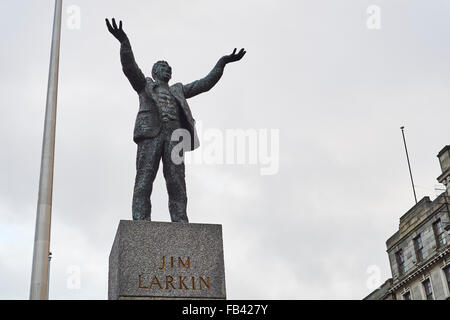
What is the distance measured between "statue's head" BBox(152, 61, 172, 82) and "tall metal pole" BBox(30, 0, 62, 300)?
2564 mm

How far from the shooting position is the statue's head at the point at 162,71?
41.8 feet

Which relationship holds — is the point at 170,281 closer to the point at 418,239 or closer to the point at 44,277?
the point at 44,277

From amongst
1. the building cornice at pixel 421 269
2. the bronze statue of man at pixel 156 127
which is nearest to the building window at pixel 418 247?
the building cornice at pixel 421 269

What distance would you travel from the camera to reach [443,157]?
1964 inches

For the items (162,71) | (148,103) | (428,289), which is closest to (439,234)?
(428,289)

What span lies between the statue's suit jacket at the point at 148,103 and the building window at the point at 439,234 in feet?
132

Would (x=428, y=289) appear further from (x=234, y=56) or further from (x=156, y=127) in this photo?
(x=156, y=127)

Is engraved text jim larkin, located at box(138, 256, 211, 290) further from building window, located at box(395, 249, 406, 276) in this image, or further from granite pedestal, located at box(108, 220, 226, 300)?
building window, located at box(395, 249, 406, 276)

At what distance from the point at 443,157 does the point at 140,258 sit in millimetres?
43473

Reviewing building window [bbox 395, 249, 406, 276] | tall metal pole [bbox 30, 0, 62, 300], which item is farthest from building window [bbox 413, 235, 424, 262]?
tall metal pole [bbox 30, 0, 62, 300]

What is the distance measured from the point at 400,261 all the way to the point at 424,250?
4.18m
